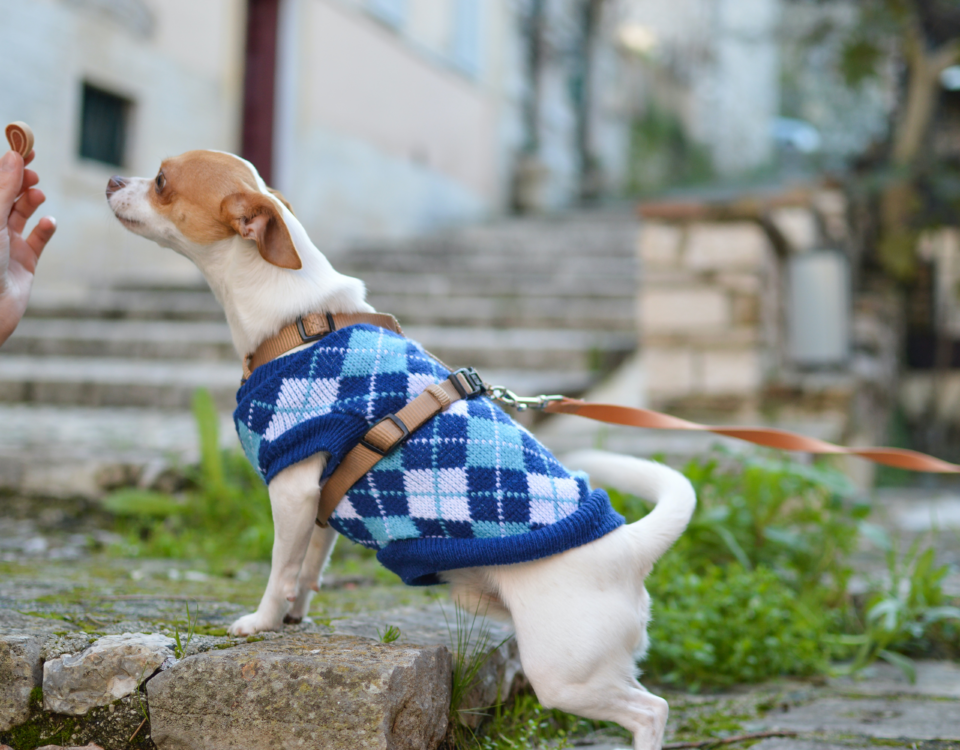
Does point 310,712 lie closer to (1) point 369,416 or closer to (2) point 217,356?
(1) point 369,416

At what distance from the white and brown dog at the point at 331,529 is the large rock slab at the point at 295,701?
212 mm

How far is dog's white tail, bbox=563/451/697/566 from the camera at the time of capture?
1.80m

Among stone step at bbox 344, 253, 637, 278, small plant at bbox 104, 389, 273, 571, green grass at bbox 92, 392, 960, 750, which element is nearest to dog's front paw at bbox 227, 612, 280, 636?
green grass at bbox 92, 392, 960, 750

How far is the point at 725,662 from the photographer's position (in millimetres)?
2400

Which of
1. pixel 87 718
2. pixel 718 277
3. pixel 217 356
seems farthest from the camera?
pixel 217 356

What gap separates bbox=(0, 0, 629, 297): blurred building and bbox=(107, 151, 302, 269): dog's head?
87.6 inches

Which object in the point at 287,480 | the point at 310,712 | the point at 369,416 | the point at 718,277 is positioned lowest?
the point at 310,712

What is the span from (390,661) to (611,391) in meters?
3.68

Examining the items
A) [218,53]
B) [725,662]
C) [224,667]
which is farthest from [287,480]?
[218,53]

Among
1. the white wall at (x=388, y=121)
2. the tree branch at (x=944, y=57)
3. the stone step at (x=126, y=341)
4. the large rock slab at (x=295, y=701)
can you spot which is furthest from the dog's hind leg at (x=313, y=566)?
the tree branch at (x=944, y=57)

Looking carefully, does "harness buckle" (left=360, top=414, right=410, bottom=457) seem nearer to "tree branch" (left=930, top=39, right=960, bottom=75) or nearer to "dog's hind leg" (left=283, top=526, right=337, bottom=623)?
"dog's hind leg" (left=283, top=526, right=337, bottom=623)

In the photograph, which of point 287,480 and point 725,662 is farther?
point 725,662

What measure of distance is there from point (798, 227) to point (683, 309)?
1172 millimetres

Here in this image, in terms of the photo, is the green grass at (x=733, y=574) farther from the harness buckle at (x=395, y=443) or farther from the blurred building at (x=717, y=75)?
the blurred building at (x=717, y=75)
